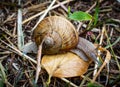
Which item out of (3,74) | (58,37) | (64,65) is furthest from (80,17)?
(3,74)

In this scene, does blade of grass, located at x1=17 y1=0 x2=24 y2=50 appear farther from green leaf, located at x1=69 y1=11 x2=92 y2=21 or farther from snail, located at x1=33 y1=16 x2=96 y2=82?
green leaf, located at x1=69 y1=11 x2=92 y2=21

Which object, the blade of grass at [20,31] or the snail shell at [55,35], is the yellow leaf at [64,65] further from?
the blade of grass at [20,31]

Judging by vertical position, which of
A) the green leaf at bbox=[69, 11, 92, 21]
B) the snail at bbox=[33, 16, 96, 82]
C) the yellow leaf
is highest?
the green leaf at bbox=[69, 11, 92, 21]

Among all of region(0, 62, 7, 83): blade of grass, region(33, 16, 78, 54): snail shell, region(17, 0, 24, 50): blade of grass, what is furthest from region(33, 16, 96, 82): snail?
region(0, 62, 7, 83): blade of grass

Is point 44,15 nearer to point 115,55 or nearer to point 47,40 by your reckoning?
point 47,40

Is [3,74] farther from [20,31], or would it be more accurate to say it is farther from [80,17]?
[80,17]
